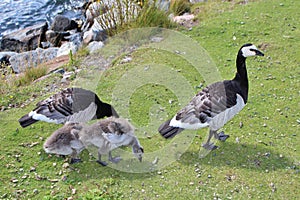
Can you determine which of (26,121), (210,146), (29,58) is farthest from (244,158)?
(29,58)

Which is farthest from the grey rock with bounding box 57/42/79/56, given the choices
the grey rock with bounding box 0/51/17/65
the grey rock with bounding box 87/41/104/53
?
the grey rock with bounding box 0/51/17/65

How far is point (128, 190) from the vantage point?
17.7ft

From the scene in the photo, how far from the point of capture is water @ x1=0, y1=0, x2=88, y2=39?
15789 millimetres

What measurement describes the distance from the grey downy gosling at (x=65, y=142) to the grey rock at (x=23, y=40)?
8.32m

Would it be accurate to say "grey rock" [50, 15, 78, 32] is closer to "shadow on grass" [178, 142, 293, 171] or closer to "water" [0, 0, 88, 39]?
"water" [0, 0, 88, 39]

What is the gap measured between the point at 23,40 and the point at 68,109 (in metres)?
8.37

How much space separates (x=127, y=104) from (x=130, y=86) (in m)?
0.78

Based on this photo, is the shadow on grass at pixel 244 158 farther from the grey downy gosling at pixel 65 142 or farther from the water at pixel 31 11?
the water at pixel 31 11

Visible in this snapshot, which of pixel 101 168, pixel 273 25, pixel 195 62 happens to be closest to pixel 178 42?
pixel 195 62

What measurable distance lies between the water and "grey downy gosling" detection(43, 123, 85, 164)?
1042 centimetres

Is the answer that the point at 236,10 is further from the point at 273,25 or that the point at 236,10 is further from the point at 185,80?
the point at 185,80

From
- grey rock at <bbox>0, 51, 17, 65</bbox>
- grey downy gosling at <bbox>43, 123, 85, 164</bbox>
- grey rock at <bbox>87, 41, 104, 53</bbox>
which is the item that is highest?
grey downy gosling at <bbox>43, 123, 85, 164</bbox>

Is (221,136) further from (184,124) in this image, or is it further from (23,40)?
(23,40)

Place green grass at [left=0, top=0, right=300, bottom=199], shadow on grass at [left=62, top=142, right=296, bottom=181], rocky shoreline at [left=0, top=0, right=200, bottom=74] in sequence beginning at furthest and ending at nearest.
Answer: rocky shoreline at [left=0, top=0, right=200, bottom=74] → shadow on grass at [left=62, top=142, right=296, bottom=181] → green grass at [left=0, top=0, right=300, bottom=199]
